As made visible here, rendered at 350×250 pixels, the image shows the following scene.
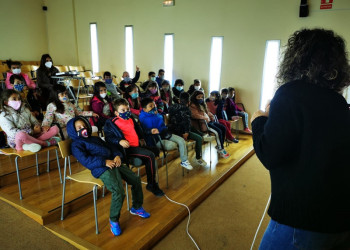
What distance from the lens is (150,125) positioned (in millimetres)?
3113

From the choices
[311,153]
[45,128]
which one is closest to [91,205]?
[45,128]

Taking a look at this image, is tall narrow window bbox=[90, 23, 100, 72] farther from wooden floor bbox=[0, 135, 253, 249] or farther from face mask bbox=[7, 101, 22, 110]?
face mask bbox=[7, 101, 22, 110]

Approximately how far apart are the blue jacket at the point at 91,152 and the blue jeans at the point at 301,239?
156 cm

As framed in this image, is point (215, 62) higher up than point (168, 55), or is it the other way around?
point (168, 55)

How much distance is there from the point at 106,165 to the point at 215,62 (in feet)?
14.2

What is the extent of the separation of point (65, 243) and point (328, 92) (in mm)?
2132

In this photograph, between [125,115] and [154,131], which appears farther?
[154,131]

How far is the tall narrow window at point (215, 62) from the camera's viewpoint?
5703mm

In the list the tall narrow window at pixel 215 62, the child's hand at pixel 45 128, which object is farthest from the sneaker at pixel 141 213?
the tall narrow window at pixel 215 62

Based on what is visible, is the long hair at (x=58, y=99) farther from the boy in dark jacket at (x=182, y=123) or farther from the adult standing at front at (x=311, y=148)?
the adult standing at front at (x=311, y=148)

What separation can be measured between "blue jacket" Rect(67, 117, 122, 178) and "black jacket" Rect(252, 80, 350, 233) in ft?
5.29

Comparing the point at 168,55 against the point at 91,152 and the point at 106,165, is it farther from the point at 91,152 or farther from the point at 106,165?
the point at 106,165

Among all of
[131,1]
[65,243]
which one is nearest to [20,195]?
[65,243]

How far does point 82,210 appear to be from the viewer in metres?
2.49
